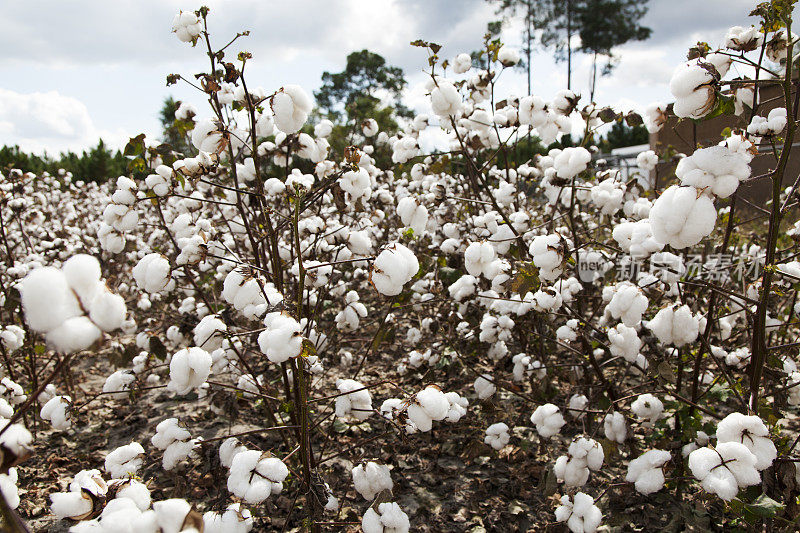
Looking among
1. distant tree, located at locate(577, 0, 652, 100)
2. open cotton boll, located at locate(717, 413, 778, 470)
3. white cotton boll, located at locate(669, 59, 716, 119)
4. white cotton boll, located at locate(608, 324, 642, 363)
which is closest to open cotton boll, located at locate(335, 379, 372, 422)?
white cotton boll, located at locate(608, 324, 642, 363)

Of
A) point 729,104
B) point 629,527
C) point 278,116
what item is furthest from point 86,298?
point 629,527

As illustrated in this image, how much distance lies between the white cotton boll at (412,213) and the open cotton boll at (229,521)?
3.87 feet

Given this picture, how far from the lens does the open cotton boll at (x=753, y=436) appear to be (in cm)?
131

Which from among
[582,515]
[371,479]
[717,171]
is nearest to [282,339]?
[371,479]

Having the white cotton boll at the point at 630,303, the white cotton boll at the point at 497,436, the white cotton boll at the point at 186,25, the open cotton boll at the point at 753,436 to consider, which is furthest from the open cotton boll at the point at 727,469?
the white cotton boll at the point at 186,25

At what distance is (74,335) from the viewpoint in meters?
0.72

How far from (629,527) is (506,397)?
1181 mm

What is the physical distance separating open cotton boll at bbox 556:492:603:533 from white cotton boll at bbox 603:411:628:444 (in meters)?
0.32

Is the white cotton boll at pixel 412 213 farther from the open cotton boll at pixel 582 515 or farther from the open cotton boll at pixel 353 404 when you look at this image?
the open cotton boll at pixel 582 515

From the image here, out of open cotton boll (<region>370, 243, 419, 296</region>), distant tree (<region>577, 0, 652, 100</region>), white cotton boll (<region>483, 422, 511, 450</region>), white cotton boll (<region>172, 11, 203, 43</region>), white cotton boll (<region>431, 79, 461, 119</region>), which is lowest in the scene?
white cotton boll (<region>483, 422, 511, 450</region>)

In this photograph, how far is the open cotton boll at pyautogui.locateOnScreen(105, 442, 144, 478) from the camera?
1.53 meters

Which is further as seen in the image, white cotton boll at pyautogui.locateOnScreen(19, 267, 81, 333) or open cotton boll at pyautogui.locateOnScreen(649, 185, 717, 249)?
open cotton boll at pyautogui.locateOnScreen(649, 185, 717, 249)

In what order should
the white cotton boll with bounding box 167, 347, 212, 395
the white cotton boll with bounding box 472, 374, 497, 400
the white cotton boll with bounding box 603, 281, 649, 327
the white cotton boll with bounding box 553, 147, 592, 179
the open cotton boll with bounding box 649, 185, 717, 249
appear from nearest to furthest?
1. the open cotton boll with bounding box 649, 185, 717, 249
2. the white cotton boll with bounding box 167, 347, 212, 395
3. the white cotton boll with bounding box 603, 281, 649, 327
4. the white cotton boll with bounding box 553, 147, 592, 179
5. the white cotton boll with bounding box 472, 374, 497, 400

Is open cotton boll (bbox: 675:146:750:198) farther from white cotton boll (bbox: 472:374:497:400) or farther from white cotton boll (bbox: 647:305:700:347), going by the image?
white cotton boll (bbox: 472:374:497:400)
